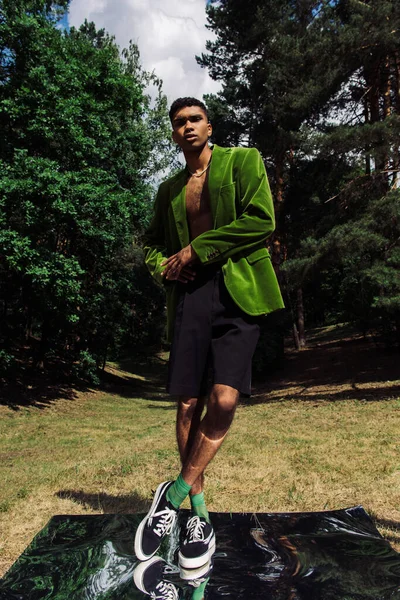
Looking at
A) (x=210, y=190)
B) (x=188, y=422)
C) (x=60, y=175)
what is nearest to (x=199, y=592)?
(x=188, y=422)

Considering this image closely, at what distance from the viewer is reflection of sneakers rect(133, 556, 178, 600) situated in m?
2.12

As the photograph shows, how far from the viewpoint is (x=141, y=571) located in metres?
2.33

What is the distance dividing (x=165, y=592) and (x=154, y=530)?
0.99ft

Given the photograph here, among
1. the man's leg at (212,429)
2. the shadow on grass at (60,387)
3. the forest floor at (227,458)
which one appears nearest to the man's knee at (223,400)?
the man's leg at (212,429)

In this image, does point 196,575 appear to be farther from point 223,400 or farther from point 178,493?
point 223,400

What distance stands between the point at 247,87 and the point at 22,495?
17.1 m

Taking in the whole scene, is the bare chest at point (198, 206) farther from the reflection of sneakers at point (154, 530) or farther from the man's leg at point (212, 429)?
the reflection of sneakers at point (154, 530)

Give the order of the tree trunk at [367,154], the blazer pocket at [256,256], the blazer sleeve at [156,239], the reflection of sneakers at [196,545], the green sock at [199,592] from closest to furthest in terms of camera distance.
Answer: the green sock at [199,592] → the reflection of sneakers at [196,545] → the blazer pocket at [256,256] → the blazer sleeve at [156,239] → the tree trunk at [367,154]

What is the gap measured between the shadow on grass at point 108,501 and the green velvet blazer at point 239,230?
1.78 metres

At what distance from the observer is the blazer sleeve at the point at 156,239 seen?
289 cm

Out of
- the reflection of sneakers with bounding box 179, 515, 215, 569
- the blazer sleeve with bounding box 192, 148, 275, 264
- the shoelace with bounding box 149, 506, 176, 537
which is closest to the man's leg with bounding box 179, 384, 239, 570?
the reflection of sneakers with bounding box 179, 515, 215, 569

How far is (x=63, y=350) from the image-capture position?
18766mm

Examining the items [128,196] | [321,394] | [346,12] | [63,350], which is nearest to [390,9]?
[346,12]

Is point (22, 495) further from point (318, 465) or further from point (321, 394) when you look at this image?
point (321, 394)
